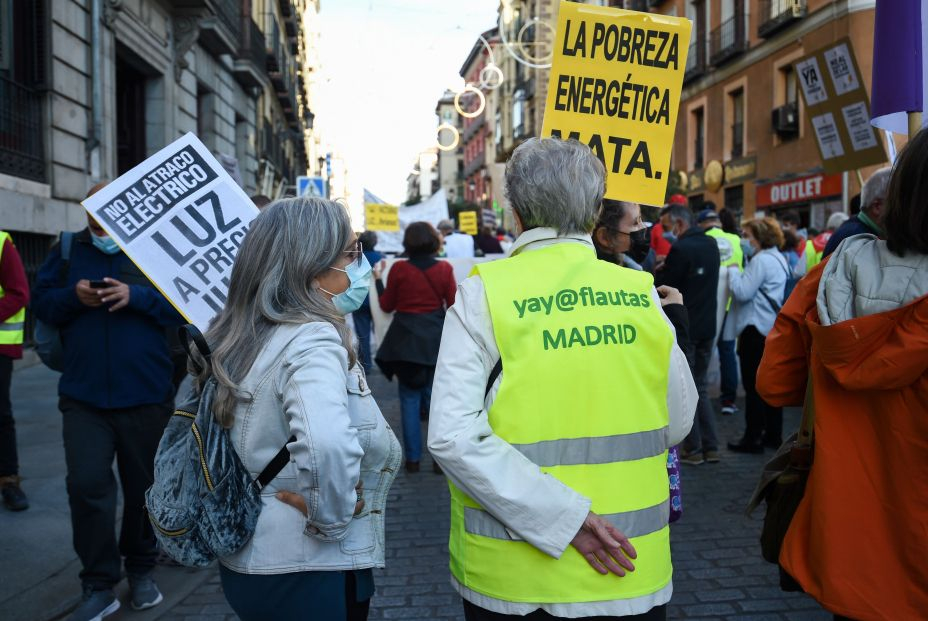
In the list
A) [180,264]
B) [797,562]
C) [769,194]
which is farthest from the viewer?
[769,194]

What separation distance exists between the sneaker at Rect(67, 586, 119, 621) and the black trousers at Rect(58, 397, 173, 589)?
3cm

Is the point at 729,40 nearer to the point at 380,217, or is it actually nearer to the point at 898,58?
the point at 380,217

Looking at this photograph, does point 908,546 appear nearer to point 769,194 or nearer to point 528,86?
point 769,194

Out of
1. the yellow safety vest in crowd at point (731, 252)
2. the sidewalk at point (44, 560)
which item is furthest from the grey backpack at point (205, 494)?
the yellow safety vest in crowd at point (731, 252)

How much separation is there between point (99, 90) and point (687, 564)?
34.8ft

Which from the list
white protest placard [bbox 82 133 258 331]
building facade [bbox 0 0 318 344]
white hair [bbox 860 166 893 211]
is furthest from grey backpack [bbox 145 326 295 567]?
building facade [bbox 0 0 318 344]

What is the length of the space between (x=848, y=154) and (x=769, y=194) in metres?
16.7

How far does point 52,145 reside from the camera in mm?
10789

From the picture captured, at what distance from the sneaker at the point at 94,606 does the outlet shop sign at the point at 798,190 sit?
60.7 ft

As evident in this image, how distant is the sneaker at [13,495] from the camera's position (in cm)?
538

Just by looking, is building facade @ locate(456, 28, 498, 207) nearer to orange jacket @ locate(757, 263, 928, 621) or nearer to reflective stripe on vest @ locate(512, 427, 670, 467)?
orange jacket @ locate(757, 263, 928, 621)

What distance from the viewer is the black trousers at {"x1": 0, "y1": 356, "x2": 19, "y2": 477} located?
17.8ft

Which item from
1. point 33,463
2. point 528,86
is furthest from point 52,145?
point 528,86

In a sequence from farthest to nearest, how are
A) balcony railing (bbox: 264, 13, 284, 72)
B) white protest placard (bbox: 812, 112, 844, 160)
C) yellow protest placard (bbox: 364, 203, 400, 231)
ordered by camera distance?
balcony railing (bbox: 264, 13, 284, 72) < yellow protest placard (bbox: 364, 203, 400, 231) < white protest placard (bbox: 812, 112, 844, 160)
